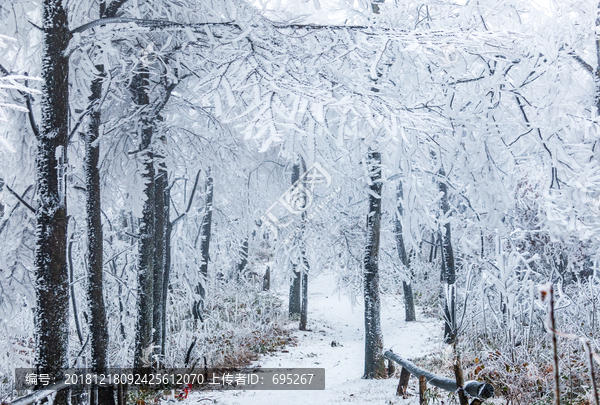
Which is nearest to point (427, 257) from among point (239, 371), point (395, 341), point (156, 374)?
point (395, 341)

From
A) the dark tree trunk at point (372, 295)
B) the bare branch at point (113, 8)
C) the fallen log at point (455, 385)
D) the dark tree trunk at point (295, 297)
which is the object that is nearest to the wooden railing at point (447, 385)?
the fallen log at point (455, 385)

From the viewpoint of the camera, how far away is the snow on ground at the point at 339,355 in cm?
574

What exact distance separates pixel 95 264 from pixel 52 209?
4.36ft

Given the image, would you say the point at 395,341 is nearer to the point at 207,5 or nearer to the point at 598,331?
the point at 598,331

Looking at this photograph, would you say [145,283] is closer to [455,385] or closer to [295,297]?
[455,385]

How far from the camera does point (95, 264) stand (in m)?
4.86

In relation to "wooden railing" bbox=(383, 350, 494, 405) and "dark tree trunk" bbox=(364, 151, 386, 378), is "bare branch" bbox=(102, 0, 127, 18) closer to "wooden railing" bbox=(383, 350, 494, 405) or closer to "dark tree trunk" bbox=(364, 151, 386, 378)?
"dark tree trunk" bbox=(364, 151, 386, 378)

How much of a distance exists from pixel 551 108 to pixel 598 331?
2854 mm

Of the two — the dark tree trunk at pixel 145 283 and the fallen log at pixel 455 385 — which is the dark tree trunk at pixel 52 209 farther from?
the fallen log at pixel 455 385

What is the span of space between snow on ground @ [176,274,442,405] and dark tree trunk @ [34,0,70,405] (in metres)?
2.49

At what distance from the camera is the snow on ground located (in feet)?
18.8

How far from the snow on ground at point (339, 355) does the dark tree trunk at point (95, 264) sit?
140cm

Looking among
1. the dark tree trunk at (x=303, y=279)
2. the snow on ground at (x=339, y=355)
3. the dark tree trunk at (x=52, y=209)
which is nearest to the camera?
the dark tree trunk at (x=52, y=209)

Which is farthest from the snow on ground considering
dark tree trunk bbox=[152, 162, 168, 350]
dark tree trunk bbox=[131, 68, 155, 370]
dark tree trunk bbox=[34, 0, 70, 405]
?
dark tree trunk bbox=[34, 0, 70, 405]
